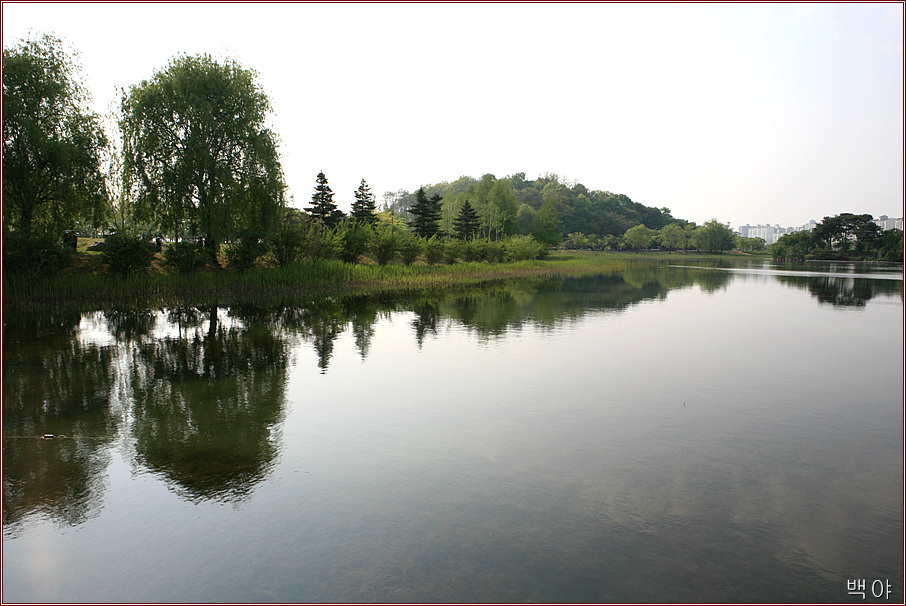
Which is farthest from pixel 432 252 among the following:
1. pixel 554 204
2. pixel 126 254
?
pixel 554 204

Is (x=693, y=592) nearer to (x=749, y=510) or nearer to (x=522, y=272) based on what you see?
(x=749, y=510)

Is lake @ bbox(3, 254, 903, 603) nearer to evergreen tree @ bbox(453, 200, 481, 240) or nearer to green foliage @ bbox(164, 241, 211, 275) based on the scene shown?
green foliage @ bbox(164, 241, 211, 275)

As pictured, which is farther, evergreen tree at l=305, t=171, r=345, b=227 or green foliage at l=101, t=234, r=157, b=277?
evergreen tree at l=305, t=171, r=345, b=227

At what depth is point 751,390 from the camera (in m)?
10.2

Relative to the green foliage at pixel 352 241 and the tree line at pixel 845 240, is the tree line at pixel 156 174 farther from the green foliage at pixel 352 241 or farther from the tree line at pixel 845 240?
the tree line at pixel 845 240

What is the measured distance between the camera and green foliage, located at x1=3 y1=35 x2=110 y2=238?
22.5 metres

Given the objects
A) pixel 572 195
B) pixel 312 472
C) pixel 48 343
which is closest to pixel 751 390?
pixel 312 472

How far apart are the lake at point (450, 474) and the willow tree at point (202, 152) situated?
15.9 m

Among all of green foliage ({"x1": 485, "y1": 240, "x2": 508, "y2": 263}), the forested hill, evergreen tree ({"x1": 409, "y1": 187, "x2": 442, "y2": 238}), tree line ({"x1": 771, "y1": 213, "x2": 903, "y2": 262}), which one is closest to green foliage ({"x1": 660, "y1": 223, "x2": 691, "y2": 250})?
the forested hill

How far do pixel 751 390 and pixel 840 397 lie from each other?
1366mm

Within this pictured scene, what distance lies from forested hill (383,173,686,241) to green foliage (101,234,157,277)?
178ft

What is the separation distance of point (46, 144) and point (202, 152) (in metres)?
6.32

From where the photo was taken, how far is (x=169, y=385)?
33.4 feet

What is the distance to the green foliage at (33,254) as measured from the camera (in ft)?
70.0
